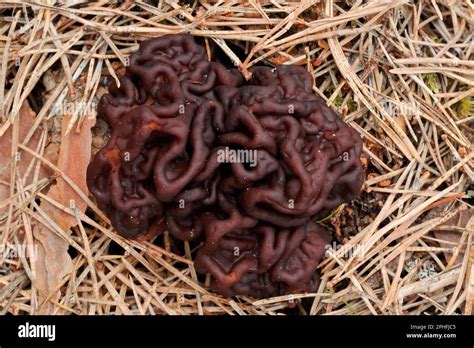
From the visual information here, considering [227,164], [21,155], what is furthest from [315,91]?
[21,155]

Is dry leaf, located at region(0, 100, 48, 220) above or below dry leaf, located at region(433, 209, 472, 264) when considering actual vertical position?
above

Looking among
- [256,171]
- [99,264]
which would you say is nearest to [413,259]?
[256,171]

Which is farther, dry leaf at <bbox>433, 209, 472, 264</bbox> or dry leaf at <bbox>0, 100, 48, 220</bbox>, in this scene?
dry leaf at <bbox>433, 209, 472, 264</bbox>

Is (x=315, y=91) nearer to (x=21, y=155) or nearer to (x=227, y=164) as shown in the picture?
(x=227, y=164)

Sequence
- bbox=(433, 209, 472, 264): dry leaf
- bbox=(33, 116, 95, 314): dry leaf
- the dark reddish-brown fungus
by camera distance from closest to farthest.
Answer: the dark reddish-brown fungus < bbox=(33, 116, 95, 314): dry leaf < bbox=(433, 209, 472, 264): dry leaf

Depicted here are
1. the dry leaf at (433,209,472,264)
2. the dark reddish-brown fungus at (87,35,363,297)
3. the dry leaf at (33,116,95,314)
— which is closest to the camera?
the dark reddish-brown fungus at (87,35,363,297)

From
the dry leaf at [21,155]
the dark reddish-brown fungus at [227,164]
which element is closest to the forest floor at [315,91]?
the dry leaf at [21,155]

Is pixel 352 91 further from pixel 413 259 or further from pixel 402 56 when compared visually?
pixel 413 259

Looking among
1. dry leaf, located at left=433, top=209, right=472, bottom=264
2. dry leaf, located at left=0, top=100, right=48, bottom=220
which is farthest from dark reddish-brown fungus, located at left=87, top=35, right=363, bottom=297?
dry leaf, located at left=433, top=209, right=472, bottom=264

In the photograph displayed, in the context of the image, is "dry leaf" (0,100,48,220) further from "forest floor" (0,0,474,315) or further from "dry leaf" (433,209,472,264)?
"dry leaf" (433,209,472,264)
